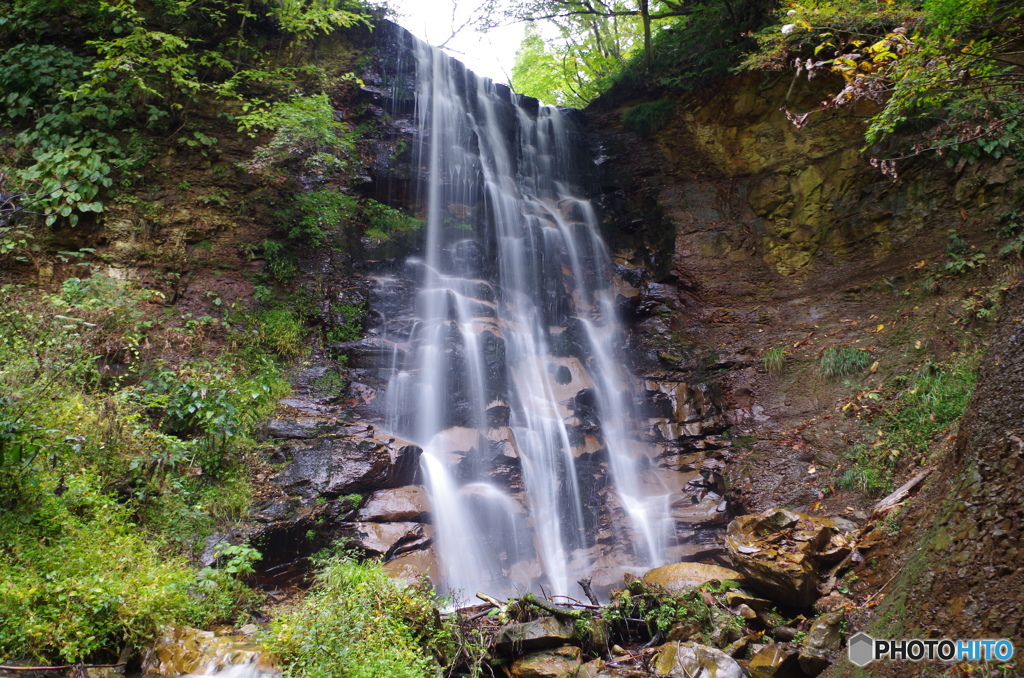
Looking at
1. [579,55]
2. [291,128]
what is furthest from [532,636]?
[579,55]

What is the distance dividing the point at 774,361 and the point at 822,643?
5663 mm

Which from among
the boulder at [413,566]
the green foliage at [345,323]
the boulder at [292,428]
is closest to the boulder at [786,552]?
the boulder at [413,566]

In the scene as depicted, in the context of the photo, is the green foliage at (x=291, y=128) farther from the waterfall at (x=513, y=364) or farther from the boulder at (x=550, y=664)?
the boulder at (x=550, y=664)

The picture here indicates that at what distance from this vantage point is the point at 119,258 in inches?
319

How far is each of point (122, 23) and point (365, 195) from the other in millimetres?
4576

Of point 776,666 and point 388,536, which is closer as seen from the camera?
point 776,666

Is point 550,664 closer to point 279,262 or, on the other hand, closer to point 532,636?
point 532,636

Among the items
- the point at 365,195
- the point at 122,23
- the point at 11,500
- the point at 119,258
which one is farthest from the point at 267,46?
the point at 11,500

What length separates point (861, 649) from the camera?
11.5 feet

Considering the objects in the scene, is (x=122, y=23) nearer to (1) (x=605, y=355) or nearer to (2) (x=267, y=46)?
(2) (x=267, y=46)

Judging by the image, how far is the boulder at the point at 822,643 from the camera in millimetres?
3982

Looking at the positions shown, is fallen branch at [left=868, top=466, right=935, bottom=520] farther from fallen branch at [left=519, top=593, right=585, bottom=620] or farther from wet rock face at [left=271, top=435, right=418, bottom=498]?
wet rock face at [left=271, top=435, right=418, bottom=498]

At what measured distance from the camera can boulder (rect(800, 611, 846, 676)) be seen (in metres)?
3.98

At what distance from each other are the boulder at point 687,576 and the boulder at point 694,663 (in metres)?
1.01
